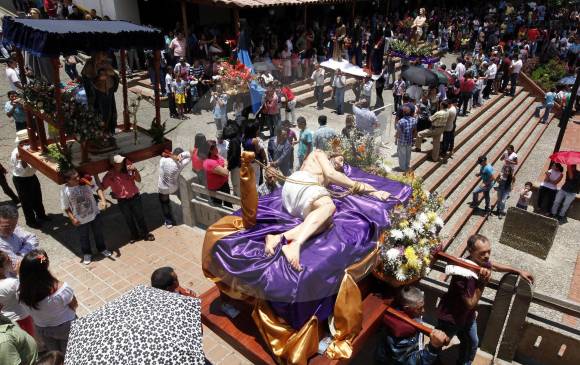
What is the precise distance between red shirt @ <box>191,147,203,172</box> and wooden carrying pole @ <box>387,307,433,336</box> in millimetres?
4526

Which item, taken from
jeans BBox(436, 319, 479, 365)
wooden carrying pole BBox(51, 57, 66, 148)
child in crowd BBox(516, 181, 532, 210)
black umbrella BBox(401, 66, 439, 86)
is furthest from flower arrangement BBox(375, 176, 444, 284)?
black umbrella BBox(401, 66, 439, 86)

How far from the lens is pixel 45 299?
421 cm

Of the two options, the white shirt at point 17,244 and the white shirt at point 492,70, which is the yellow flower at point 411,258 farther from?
the white shirt at point 492,70

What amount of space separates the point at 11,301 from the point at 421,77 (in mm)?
11296

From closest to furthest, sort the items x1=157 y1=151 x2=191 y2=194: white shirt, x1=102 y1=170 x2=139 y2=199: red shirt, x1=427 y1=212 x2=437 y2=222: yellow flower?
x1=427 y1=212 x2=437 y2=222: yellow flower
x1=102 y1=170 x2=139 y2=199: red shirt
x1=157 y1=151 x2=191 y2=194: white shirt

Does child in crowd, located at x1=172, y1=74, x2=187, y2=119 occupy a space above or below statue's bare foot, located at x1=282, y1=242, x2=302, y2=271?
below

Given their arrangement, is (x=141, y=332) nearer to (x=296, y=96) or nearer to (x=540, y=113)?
(x=296, y=96)

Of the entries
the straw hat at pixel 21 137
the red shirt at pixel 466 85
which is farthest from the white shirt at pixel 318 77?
the red shirt at pixel 466 85

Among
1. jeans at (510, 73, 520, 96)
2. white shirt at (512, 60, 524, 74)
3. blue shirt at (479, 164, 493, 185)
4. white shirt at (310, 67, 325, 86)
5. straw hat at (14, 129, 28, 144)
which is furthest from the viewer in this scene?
jeans at (510, 73, 520, 96)

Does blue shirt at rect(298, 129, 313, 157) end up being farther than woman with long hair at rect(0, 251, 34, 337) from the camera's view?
Yes

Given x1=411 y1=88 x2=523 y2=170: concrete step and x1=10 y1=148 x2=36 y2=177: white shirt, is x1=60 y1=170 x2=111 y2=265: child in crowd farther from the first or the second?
x1=411 y1=88 x2=523 y2=170: concrete step

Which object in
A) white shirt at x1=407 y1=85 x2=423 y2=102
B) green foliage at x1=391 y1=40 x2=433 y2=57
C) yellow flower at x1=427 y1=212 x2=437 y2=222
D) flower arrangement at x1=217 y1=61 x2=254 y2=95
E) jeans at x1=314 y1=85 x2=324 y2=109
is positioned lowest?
white shirt at x1=407 y1=85 x2=423 y2=102

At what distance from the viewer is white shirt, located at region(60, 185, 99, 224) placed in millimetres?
6629

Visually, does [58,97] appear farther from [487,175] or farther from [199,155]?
[487,175]
